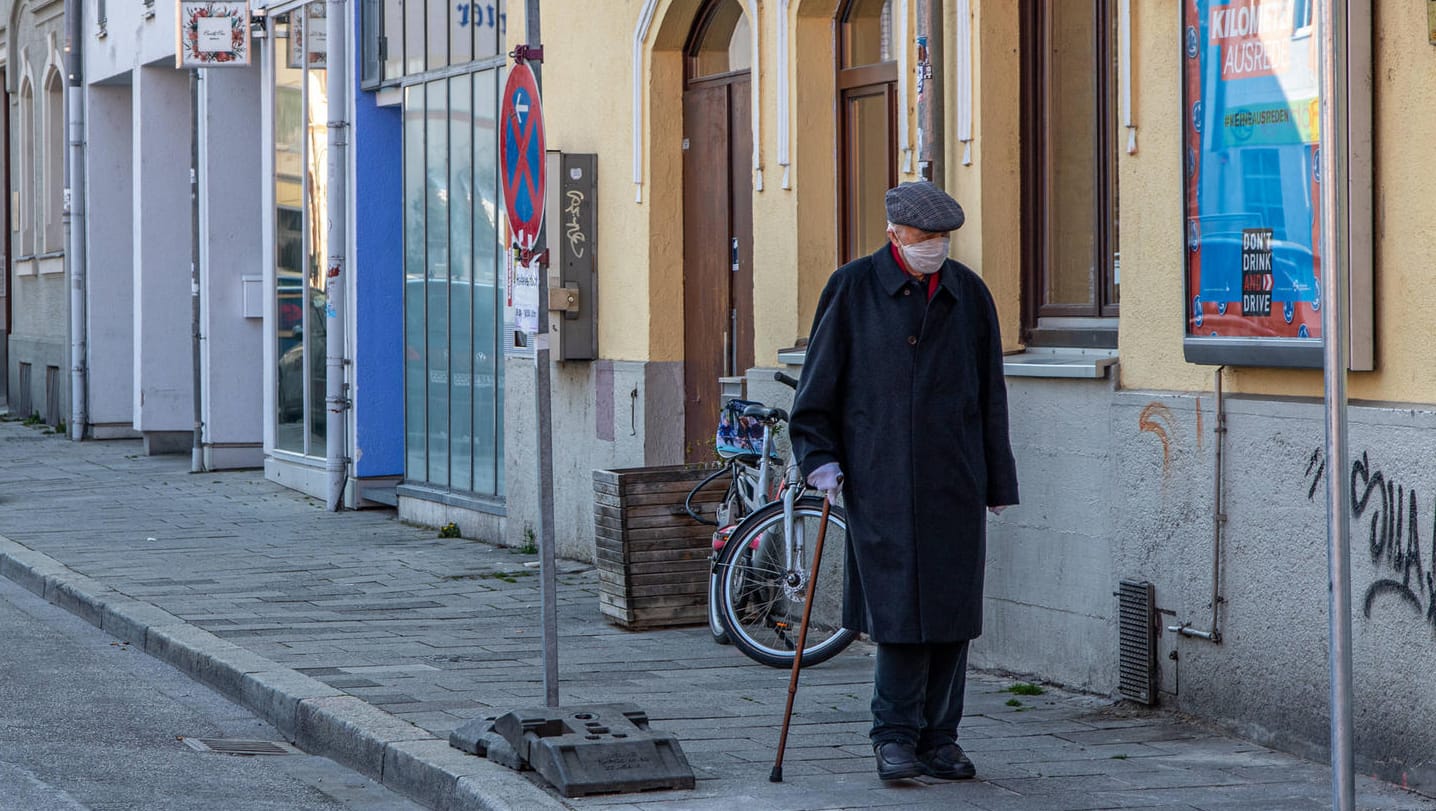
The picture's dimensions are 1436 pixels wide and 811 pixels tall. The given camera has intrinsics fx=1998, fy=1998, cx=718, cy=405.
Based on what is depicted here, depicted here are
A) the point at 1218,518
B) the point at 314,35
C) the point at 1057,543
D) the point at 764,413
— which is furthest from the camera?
the point at 314,35

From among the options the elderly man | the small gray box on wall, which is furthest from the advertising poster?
the small gray box on wall

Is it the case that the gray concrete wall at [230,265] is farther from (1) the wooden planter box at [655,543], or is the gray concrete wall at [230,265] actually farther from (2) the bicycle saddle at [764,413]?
(2) the bicycle saddle at [764,413]

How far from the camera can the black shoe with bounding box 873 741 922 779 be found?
6164 millimetres

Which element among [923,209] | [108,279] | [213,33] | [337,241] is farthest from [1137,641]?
[108,279]

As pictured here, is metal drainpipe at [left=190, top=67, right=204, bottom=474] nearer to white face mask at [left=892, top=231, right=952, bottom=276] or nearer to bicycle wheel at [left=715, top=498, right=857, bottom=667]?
bicycle wheel at [left=715, top=498, right=857, bottom=667]

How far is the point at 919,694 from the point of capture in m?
6.28

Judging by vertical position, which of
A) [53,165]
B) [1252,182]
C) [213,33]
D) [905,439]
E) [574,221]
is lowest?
[905,439]

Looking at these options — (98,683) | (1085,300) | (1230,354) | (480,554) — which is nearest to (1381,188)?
(1230,354)

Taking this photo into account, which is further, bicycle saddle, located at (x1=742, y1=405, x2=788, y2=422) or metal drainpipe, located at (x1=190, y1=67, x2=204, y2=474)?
metal drainpipe, located at (x1=190, y1=67, x2=204, y2=474)

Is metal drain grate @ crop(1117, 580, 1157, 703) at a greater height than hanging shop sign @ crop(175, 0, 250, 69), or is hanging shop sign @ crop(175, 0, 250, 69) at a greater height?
hanging shop sign @ crop(175, 0, 250, 69)

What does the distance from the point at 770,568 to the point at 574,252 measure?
11.8 ft

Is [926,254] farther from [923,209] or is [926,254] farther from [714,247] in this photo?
[714,247]

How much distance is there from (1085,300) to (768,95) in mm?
2422

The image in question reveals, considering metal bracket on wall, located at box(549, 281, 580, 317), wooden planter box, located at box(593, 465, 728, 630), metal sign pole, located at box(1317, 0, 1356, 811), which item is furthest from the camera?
metal bracket on wall, located at box(549, 281, 580, 317)
